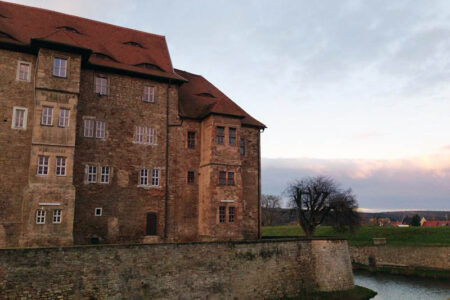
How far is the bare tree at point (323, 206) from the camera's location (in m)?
46.6

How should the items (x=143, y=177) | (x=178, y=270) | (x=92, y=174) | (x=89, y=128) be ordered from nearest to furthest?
(x=178, y=270), (x=92, y=174), (x=89, y=128), (x=143, y=177)

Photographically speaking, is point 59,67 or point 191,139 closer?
point 59,67

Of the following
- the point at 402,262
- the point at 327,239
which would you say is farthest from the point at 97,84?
the point at 402,262

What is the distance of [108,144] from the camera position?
88.1 ft

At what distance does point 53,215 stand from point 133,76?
11803 mm

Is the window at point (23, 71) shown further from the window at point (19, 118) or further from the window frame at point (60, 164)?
the window frame at point (60, 164)

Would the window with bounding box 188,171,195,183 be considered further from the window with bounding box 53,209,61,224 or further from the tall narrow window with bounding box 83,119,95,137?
the window with bounding box 53,209,61,224

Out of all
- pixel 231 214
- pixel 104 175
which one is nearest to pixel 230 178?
pixel 231 214

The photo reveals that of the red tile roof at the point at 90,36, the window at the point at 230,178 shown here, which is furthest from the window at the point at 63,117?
the window at the point at 230,178

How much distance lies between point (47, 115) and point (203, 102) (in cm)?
1310

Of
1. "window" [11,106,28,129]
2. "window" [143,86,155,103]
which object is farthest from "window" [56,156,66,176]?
"window" [143,86,155,103]

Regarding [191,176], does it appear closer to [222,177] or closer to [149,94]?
[222,177]

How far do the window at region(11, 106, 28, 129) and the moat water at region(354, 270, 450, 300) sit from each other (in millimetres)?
29034

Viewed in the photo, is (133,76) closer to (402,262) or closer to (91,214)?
(91,214)
